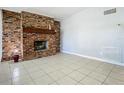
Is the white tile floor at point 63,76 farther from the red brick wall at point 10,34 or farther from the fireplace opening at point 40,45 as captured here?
the fireplace opening at point 40,45

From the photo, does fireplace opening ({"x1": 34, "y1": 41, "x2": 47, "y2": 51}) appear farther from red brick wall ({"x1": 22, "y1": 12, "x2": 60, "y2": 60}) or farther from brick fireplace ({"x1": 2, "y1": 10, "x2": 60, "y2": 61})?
red brick wall ({"x1": 22, "y1": 12, "x2": 60, "y2": 60})

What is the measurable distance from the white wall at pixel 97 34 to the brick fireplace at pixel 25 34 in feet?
5.46

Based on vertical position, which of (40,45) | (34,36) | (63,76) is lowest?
(63,76)

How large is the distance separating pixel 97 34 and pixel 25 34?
132 inches

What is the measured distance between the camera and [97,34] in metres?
4.07

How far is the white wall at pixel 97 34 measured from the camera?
3.38 metres

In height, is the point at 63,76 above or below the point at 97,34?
below

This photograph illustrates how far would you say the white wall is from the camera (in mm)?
3377

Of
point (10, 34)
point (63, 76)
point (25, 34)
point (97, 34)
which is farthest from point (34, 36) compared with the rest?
point (97, 34)

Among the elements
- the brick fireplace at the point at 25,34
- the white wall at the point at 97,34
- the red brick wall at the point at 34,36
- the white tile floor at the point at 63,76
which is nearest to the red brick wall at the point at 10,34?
the brick fireplace at the point at 25,34

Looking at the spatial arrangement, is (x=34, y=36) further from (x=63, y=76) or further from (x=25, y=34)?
(x=63, y=76)

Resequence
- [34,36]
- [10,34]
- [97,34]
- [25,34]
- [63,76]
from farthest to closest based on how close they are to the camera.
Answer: [34,36] → [10,34] → [25,34] → [97,34] → [63,76]
